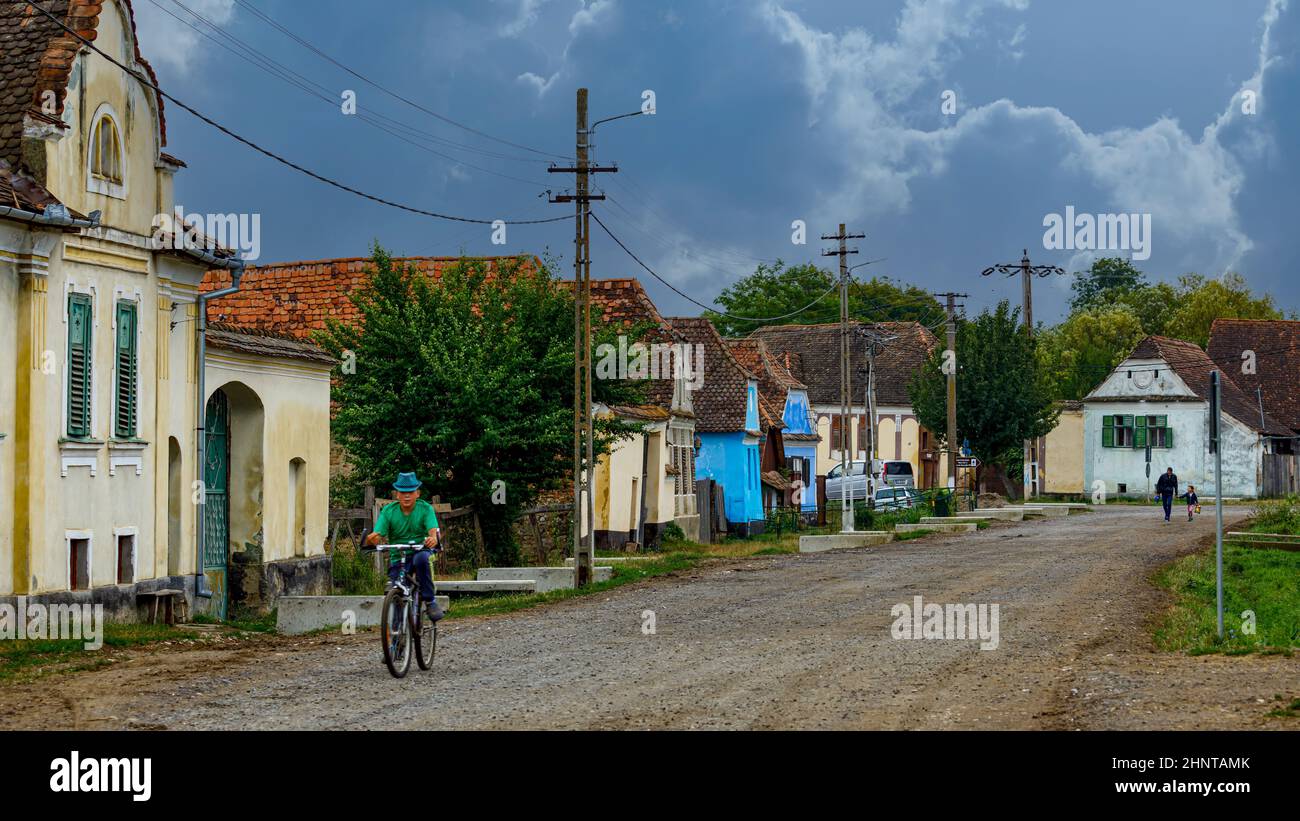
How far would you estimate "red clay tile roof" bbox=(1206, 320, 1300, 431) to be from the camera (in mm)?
Answer: 76062

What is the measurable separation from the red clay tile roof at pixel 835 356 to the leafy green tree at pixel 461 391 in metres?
52.0

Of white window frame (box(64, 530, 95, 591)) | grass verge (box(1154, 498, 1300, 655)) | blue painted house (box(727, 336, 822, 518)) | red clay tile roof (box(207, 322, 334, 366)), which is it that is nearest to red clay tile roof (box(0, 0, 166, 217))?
white window frame (box(64, 530, 95, 591))

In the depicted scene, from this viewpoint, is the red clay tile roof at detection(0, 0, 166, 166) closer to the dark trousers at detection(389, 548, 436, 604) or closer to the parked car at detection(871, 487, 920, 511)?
the dark trousers at detection(389, 548, 436, 604)

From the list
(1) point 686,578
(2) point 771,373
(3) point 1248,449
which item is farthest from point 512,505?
(3) point 1248,449

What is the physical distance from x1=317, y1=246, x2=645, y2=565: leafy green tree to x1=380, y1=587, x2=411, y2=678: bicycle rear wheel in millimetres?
14709

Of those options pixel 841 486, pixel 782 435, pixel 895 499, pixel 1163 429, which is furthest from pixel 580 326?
pixel 1163 429

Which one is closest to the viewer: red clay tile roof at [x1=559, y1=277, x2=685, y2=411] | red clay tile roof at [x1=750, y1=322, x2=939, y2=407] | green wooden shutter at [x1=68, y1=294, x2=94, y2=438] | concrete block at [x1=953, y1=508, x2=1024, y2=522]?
green wooden shutter at [x1=68, y1=294, x2=94, y2=438]

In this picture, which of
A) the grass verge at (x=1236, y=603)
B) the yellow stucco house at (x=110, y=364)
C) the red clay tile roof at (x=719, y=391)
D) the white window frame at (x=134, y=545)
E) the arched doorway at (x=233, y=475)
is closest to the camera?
the grass verge at (x=1236, y=603)

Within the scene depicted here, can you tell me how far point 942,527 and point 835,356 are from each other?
36214mm

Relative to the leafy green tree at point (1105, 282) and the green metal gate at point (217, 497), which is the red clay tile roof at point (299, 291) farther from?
the leafy green tree at point (1105, 282)

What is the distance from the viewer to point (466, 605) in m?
23.6

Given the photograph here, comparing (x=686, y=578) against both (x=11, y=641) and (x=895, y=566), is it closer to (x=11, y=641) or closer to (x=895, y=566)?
(x=895, y=566)

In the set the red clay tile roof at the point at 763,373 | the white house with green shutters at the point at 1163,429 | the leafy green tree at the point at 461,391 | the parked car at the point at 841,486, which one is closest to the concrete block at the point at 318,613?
the leafy green tree at the point at 461,391

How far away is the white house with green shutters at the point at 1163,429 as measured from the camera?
7144 cm
